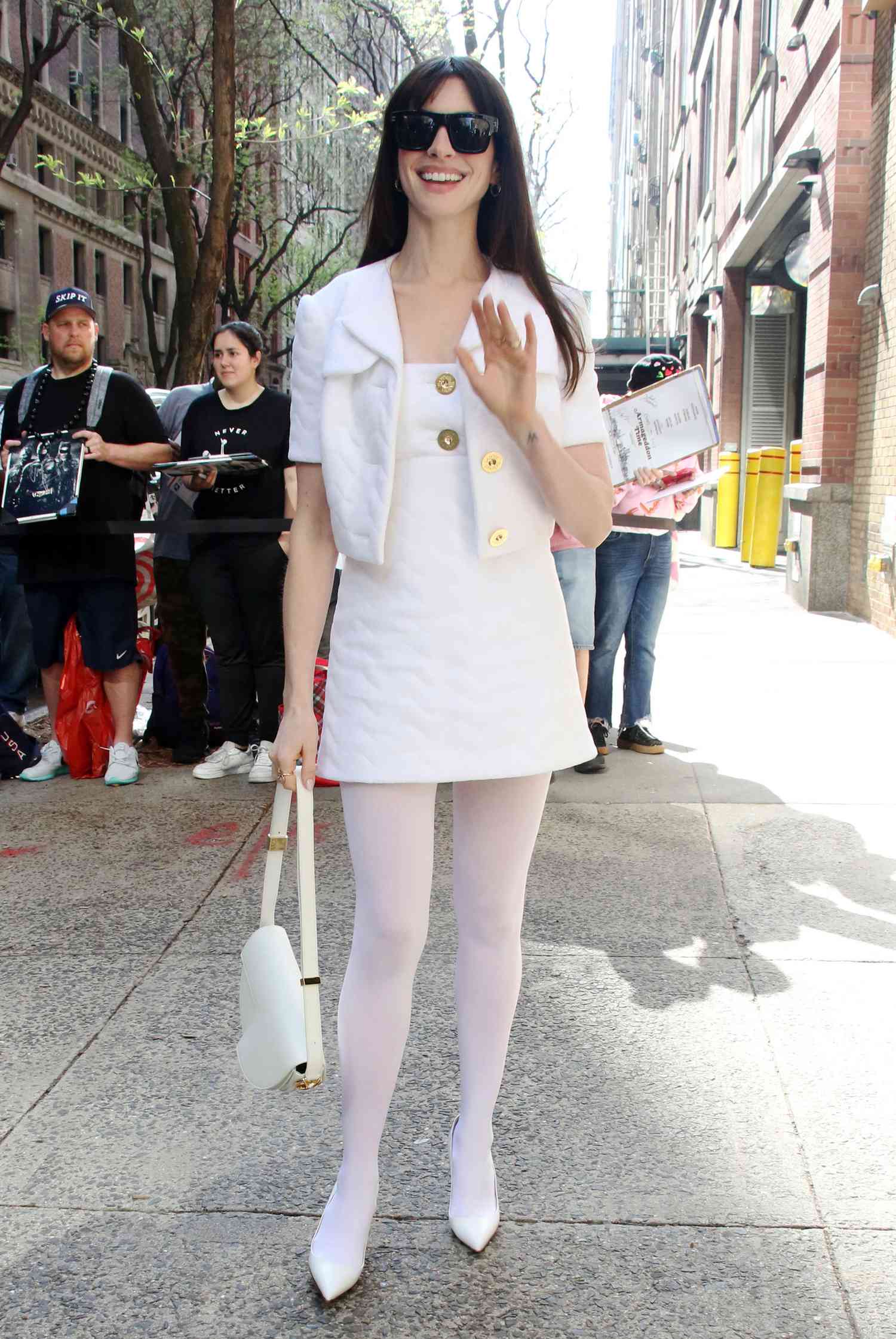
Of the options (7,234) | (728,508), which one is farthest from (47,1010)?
(7,234)

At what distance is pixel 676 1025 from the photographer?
3.40m

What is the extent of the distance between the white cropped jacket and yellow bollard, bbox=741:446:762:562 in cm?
1521

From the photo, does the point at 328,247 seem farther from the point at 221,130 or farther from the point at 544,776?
the point at 544,776

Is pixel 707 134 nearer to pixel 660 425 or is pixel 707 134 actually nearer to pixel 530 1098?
pixel 660 425

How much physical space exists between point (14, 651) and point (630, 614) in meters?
3.33

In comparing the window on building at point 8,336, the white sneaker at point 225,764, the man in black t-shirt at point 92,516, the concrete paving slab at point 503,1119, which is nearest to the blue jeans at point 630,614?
the white sneaker at point 225,764

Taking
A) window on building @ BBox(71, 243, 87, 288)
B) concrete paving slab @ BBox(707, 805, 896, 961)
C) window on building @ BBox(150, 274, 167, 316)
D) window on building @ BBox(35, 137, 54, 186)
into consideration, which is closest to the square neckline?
concrete paving slab @ BBox(707, 805, 896, 961)

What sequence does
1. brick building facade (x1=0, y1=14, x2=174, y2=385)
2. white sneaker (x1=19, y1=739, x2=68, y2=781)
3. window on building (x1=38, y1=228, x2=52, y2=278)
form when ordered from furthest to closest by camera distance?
window on building (x1=38, y1=228, x2=52, y2=278) < brick building facade (x1=0, y1=14, x2=174, y2=385) < white sneaker (x1=19, y1=739, x2=68, y2=781)

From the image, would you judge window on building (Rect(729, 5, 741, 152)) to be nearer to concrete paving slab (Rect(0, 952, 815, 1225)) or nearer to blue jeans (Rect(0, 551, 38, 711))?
blue jeans (Rect(0, 551, 38, 711))

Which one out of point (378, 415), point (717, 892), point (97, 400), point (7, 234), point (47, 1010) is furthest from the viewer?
point (7, 234)

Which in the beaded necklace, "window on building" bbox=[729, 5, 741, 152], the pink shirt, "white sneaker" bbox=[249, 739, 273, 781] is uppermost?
"window on building" bbox=[729, 5, 741, 152]

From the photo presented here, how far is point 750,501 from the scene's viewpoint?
18.2 metres

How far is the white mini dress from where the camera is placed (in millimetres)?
2154

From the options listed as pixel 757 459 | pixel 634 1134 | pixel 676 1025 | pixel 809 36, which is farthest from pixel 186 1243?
pixel 757 459
